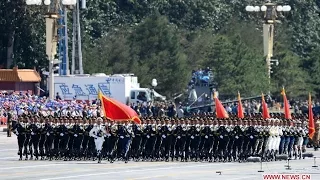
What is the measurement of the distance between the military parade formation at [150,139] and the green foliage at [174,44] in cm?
3709

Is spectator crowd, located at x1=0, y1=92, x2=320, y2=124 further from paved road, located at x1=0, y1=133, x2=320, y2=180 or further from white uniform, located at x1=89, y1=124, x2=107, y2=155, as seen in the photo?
paved road, located at x1=0, y1=133, x2=320, y2=180

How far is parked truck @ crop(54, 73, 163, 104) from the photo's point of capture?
70.1 meters

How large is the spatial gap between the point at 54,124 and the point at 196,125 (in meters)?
4.06

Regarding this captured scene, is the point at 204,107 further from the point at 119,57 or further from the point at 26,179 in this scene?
the point at 26,179

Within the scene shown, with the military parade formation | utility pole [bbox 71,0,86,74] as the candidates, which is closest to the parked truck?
utility pole [bbox 71,0,86,74]

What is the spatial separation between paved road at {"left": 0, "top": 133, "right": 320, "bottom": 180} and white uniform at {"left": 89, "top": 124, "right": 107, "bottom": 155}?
1.63 ft

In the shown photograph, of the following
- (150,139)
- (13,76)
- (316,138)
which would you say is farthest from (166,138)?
(13,76)

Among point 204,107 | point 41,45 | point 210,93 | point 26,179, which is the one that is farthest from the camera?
point 41,45

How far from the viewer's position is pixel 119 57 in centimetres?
8600

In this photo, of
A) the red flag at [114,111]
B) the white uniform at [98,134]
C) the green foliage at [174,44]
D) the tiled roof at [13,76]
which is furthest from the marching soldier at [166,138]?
the green foliage at [174,44]

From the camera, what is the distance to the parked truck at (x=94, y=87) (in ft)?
230

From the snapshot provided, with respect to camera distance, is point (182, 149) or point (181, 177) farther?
point (182, 149)

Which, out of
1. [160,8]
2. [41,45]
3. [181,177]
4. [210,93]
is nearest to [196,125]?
[181,177]

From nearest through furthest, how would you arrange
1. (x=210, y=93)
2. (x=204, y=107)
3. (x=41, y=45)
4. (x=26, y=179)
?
(x=26, y=179), (x=204, y=107), (x=210, y=93), (x=41, y=45)
